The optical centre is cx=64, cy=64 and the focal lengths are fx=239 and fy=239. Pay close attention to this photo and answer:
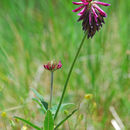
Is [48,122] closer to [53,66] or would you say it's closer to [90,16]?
[53,66]

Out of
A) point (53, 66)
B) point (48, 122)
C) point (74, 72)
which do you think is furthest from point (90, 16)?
point (74, 72)

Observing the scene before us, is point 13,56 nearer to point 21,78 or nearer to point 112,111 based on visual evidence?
point 21,78

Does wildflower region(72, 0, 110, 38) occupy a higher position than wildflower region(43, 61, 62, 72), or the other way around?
wildflower region(72, 0, 110, 38)

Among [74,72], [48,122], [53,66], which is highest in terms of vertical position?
[74,72]

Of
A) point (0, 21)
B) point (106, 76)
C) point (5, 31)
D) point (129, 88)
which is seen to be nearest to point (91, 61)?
point (106, 76)

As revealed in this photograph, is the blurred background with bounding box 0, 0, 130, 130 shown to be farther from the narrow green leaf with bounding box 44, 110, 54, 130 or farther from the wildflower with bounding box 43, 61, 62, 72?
the wildflower with bounding box 43, 61, 62, 72

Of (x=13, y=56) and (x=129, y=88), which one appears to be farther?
(x=13, y=56)

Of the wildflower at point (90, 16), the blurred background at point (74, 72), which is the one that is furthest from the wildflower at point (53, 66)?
the blurred background at point (74, 72)

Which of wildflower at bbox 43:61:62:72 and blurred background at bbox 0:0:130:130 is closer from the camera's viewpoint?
wildflower at bbox 43:61:62:72

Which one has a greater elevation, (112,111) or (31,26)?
(31,26)

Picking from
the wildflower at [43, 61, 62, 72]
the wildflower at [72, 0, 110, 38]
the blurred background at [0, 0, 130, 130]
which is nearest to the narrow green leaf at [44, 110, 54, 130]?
the wildflower at [43, 61, 62, 72]

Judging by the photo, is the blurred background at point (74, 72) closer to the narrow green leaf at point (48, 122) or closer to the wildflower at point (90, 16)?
the narrow green leaf at point (48, 122)
